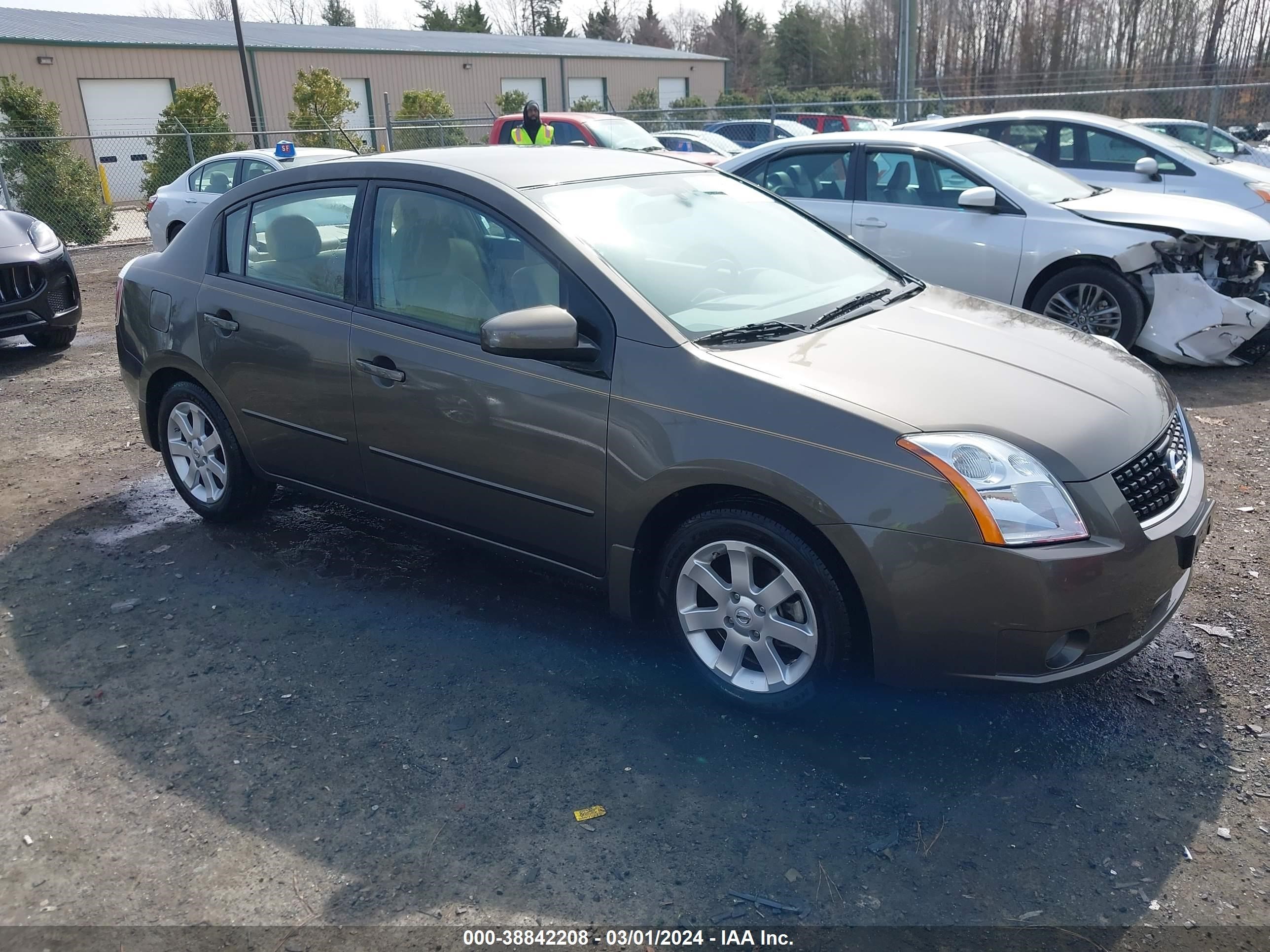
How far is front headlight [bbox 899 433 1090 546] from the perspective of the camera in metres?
2.78

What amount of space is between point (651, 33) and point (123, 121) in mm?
47036

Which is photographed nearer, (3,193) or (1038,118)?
(1038,118)

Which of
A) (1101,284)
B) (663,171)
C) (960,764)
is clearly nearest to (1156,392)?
(960,764)

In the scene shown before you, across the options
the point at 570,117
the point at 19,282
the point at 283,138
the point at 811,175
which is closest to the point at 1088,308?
the point at 811,175

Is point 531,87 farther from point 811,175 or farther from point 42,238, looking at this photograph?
point 811,175

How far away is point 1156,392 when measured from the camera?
11.4ft

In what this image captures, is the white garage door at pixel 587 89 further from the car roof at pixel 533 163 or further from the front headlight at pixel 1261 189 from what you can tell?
the car roof at pixel 533 163

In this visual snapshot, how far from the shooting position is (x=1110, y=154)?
31.9 feet

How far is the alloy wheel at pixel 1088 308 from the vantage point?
276 inches

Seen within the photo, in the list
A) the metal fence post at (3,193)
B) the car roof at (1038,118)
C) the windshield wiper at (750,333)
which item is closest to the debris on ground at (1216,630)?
the windshield wiper at (750,333)

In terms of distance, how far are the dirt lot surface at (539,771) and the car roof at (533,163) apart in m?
1.67

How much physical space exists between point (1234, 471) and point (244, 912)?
509 centimetres

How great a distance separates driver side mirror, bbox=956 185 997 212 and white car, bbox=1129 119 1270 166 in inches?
385

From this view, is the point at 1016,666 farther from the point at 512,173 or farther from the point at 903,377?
the point at 512,173
